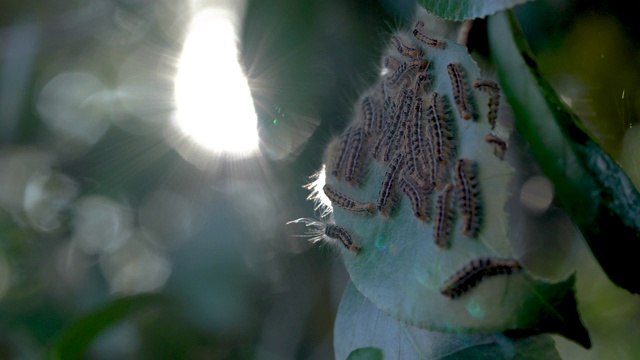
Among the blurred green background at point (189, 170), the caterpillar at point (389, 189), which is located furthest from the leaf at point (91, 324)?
the caterpillar at point (389, 189)

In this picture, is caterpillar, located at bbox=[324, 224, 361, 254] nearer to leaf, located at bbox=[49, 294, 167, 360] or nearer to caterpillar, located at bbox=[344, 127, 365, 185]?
caterpillar, located at bbox=[344, 127, 365, 185]

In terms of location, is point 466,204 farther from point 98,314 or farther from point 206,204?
point 206,204

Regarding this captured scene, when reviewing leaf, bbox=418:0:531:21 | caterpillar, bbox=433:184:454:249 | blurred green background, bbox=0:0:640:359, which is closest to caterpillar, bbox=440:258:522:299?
caterpillar, bbox=433:184:454:249

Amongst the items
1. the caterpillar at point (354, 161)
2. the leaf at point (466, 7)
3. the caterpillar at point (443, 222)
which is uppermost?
the leaf at point (466, 7)

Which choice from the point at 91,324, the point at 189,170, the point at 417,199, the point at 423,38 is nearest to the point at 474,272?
the point at 417,199

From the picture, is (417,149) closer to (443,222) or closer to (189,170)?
(443,222)

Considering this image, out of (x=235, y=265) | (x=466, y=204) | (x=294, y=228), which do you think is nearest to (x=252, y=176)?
(x=294, y=228)

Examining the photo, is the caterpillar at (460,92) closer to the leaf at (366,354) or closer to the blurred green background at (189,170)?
the blurred green background at (189,170)
